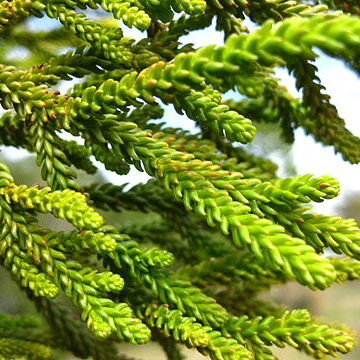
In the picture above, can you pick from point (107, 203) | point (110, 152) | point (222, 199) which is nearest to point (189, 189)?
point (222, 199)

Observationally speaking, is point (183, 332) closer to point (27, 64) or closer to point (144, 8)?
point (144, 8)

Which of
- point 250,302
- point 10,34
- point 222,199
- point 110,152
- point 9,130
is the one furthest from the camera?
point 10,34

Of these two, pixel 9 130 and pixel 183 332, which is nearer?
pixel 183 332

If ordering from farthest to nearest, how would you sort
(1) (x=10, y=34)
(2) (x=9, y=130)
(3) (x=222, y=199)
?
(1) (x=10, y=34) < (2) (x=9, y=130) < (3) (x=222, y=199)

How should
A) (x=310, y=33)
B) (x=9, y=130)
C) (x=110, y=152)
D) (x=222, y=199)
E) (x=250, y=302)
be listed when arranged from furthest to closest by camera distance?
(x=250, y=302)
(x=9, y=130)
(x=110, y=152)
(x=222, y=199)
(x=310, y=33)

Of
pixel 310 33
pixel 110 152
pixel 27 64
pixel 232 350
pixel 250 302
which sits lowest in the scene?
pixel 250 302

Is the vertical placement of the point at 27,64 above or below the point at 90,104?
below

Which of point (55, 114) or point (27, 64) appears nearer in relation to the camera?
point (55, 114)

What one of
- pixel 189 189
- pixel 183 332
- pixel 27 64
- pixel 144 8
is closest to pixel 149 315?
pixel 183 332

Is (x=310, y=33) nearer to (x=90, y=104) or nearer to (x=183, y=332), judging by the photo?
(x=90, y=104)
